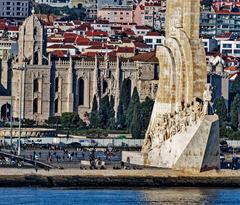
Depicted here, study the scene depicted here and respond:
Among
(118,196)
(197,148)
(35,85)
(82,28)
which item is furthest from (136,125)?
(82,28)

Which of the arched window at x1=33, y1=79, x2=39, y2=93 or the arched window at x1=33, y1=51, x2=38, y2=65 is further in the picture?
the arched window at x1=33, y1=51, x2=38, y2=65

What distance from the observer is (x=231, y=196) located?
210ft

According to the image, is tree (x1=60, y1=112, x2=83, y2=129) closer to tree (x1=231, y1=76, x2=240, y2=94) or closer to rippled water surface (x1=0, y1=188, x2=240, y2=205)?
tree (x1=231, y1=76, x2=240, y2=94)

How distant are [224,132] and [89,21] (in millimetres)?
→ 61801

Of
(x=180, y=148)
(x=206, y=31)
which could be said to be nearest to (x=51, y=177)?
(x=180, y=148)

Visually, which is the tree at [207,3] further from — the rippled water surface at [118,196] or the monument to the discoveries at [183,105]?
the rippled water surface at [118,196]

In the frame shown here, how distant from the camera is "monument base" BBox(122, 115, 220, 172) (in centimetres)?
6769

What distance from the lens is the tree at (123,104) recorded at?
103 meters

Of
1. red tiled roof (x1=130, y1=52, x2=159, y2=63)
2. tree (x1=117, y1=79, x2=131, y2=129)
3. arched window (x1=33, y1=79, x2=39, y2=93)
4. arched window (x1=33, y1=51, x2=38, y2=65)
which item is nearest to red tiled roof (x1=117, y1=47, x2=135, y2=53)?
red tiled roof (x1=130, y1=52, x2=159, y2=63)

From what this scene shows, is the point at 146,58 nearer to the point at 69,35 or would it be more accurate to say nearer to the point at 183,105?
the point at 69,35

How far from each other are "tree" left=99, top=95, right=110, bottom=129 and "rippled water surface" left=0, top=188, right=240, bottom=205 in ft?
124

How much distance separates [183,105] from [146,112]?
92.1ft

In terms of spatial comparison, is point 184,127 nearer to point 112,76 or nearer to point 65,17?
point 112,76

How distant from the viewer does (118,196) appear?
63.2m
